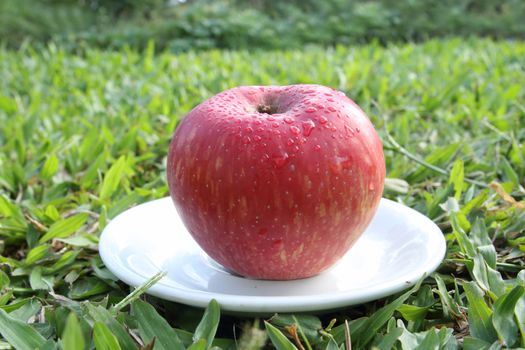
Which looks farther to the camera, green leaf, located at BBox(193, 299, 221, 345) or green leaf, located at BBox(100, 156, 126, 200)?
green leaf, located at BBox(100, 156, 126, 200)

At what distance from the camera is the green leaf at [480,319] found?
1.09 m

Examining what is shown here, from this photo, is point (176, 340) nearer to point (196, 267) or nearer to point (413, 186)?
point (196, 267)

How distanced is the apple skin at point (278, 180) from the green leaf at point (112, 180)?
62 centimetres

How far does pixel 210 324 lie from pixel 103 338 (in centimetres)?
18

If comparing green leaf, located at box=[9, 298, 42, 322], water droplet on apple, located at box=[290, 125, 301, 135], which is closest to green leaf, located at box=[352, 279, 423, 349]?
water droplet on apple, located at box=[290, 125, 301, 135]

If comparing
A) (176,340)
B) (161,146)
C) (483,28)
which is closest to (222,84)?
(161,146)

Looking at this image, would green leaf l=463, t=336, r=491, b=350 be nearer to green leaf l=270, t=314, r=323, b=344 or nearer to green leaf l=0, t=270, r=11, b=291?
green leaf l=270, t=314, r=323, b=344

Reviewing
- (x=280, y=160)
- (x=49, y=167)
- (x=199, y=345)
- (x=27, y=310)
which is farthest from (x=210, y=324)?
(x=49, y=167)

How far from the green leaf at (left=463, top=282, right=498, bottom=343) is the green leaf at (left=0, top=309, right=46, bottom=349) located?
0.76 meters

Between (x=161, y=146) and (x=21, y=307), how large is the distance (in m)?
1.16

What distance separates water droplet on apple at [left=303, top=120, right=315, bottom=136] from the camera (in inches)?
46.3

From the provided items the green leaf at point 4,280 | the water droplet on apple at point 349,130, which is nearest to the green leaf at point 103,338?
the green leaf at point 4,280

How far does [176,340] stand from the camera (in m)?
1.07

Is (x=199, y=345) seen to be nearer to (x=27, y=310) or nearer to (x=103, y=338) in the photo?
(x=103, y=338)
